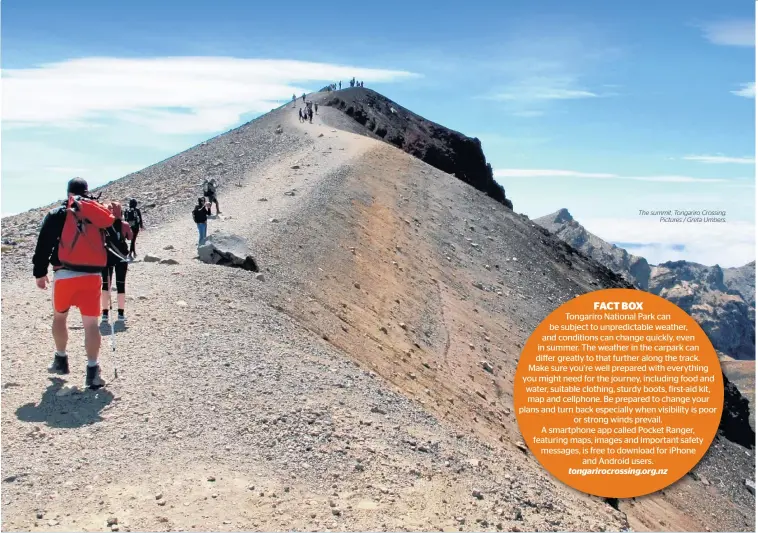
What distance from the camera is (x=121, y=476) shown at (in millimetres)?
7875

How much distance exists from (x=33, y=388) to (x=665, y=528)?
14.3 m

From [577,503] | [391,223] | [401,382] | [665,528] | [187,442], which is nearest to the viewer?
[187,442]

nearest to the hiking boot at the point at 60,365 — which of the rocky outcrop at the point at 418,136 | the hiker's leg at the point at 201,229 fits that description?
the hiker's leg at the point at 201,229

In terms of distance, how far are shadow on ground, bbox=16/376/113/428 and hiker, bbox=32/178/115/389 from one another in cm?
21

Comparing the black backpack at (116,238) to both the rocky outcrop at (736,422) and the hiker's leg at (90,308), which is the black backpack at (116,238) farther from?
the rocky outcrop at (736,422)

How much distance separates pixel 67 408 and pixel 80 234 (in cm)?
225

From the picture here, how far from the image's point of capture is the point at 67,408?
30.5 feet

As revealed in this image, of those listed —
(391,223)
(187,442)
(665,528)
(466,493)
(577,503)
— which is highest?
(391,223)

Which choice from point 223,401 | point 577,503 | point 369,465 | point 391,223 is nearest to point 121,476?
point 223,401

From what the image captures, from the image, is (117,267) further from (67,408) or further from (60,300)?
(67,408)

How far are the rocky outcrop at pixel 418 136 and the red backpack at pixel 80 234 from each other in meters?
49.7

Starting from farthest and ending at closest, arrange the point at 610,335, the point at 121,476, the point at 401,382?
the point at 401,382, the point at 610,335, the point at 121,476

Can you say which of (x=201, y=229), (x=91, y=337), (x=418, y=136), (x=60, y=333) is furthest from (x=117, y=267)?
(x=418, y=136)

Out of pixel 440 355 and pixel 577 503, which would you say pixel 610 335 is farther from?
pixel 440 355
